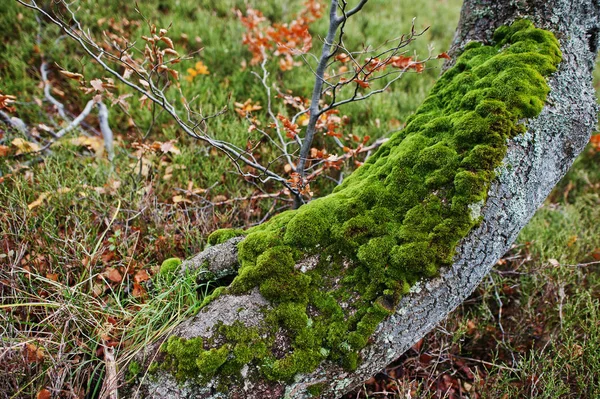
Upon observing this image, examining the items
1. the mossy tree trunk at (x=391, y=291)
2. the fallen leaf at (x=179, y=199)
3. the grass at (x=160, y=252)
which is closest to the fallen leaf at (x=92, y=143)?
the grass at (x=160, y=252)

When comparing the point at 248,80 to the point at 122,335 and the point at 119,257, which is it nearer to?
the point at 119,257

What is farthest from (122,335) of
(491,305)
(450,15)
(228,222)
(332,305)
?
(450,15)

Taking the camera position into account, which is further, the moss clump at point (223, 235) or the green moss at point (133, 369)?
the moss clump at point (223, 235)

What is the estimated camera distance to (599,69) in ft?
Answer: 25.7

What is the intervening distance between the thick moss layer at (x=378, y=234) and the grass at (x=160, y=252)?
1.70 feet

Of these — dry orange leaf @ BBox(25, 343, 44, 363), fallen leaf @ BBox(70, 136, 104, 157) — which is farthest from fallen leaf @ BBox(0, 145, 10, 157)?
dry orange leaf @ BBox(25, 343, 44, 363)

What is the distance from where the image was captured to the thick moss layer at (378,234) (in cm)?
165

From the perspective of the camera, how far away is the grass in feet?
6.70

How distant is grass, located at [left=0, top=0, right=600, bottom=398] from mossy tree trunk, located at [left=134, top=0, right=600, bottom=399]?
34 centimetres

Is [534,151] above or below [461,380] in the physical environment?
above

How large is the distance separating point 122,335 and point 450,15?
935 centimetres

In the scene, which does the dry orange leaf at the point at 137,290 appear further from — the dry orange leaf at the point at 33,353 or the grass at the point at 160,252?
the dry orange leaf at the point at 33,353

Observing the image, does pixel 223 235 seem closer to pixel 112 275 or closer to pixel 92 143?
pixel 112 275

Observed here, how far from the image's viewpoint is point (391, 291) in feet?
5.41
